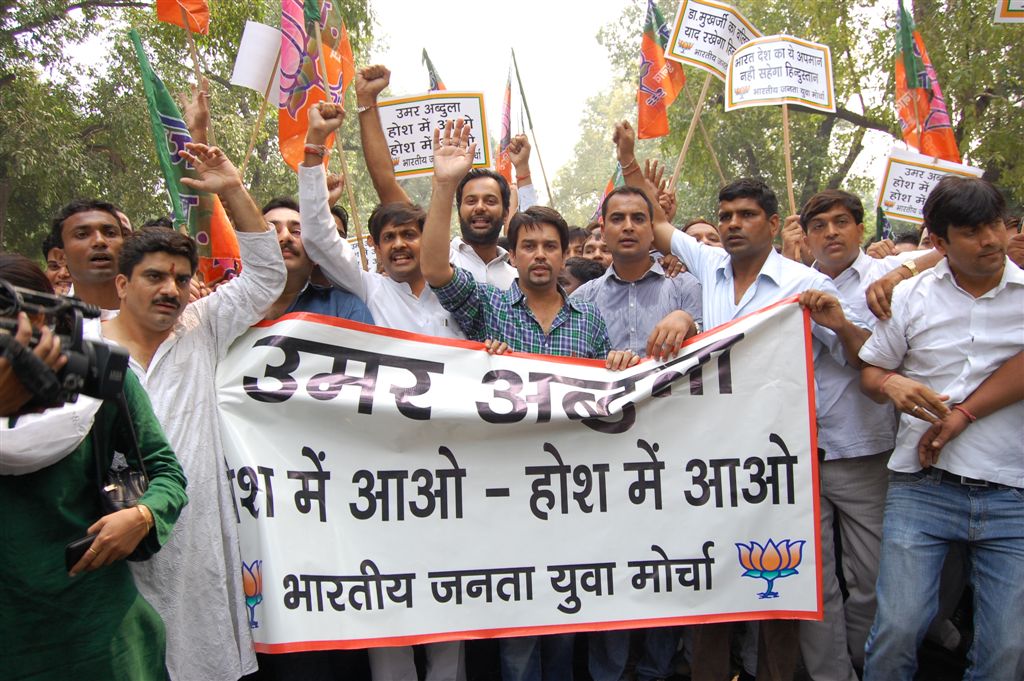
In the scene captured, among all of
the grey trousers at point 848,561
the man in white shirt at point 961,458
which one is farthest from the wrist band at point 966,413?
the grey trousers at point 848,561

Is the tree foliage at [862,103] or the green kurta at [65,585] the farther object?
the tree foliage at [862,103]

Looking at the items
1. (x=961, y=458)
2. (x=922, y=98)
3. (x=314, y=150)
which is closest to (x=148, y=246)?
(x=314, y=150)

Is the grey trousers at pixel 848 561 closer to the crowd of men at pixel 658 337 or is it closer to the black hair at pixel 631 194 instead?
the crowd of men at pixel 658 337

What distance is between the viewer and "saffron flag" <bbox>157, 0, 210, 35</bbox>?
520 centimetres

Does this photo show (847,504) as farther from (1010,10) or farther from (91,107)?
(91,107)

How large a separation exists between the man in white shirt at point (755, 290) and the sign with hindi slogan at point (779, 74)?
1.82m

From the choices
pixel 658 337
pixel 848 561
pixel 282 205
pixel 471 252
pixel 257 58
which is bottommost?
pixel 848 561

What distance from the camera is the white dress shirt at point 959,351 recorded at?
309 cm

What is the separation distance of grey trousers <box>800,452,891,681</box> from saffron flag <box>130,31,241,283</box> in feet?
10.2

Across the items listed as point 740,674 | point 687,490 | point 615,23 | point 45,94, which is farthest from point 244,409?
point 615,23

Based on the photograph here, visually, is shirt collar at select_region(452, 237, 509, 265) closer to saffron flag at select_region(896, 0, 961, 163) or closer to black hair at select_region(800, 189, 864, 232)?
black hair at select_region(800, 189, 864, 232)

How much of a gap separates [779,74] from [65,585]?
5.08m

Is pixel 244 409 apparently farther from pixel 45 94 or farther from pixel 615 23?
pixel 615 23

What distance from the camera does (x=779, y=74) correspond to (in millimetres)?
5426
